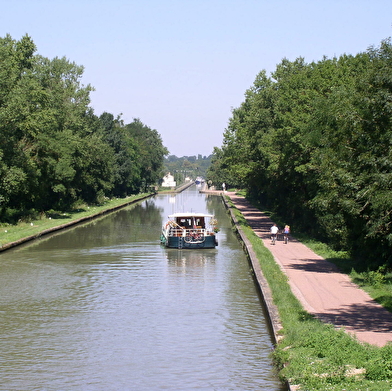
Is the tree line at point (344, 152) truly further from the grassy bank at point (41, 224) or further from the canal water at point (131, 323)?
the grassy bank at point (41, 224)

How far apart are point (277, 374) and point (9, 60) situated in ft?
137

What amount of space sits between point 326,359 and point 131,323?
9177 mm

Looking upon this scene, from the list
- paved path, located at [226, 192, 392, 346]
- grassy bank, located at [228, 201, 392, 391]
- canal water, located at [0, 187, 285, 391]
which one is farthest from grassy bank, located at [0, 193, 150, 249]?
grassy bank, located at [228, 201, 392, 391]

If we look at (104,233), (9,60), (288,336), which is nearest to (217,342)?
(288,336)

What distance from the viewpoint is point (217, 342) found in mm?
18953

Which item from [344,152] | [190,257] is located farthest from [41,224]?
[344,152]

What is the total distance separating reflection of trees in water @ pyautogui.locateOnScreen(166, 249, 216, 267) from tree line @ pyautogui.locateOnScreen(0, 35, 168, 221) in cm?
1520

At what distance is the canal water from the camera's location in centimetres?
1579

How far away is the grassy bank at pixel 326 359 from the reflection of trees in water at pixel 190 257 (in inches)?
673

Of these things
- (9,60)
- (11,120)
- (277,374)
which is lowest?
(277,374)

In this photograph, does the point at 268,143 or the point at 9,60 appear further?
the point at 268,143

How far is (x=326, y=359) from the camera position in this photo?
1371cm

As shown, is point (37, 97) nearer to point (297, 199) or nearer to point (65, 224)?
point (65, 224)

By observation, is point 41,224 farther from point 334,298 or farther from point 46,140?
point 334,298
